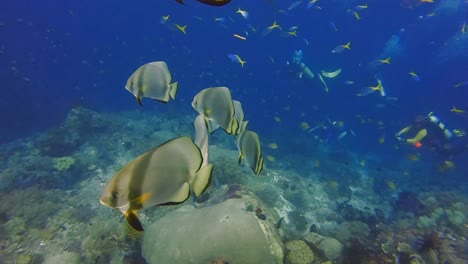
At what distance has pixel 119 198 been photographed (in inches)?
59.1

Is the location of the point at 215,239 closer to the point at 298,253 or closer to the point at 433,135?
the point at 298,253

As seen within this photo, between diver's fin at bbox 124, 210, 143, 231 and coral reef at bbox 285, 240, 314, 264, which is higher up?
diver's fin at bbox 124, 210, 143, 231

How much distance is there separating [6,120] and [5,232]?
69.1 ft

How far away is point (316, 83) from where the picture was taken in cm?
3484

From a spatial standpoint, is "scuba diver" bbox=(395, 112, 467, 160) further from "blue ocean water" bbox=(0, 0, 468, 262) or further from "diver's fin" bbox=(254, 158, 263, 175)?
"diver's fin" bbox=(254, 158, 263, 175)

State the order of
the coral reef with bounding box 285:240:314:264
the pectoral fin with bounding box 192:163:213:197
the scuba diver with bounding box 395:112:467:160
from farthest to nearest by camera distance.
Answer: the scuba diver with bounding box 395:112:467:160 → the coral reef with bounding box 285:240:314:264 → the pectoral fin with bounding box 192:163:213:197

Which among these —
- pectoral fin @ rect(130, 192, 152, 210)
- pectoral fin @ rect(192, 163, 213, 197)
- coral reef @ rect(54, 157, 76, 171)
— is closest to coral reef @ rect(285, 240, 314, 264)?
pectoral fin @ rect(192, 163, 213, 197)

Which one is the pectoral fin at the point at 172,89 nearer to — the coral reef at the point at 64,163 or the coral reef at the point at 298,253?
the coral reef at the point at 298,253

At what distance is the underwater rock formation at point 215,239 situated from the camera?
5457 mm

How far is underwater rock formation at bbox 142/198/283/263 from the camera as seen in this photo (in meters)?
5.46

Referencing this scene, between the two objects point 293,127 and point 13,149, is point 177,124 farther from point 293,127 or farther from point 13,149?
point 293,127

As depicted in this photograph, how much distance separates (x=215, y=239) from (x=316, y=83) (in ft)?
104

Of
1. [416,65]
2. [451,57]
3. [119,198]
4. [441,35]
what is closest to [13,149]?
[119,198]

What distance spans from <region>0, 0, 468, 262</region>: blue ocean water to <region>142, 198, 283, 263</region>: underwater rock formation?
4787 mm
